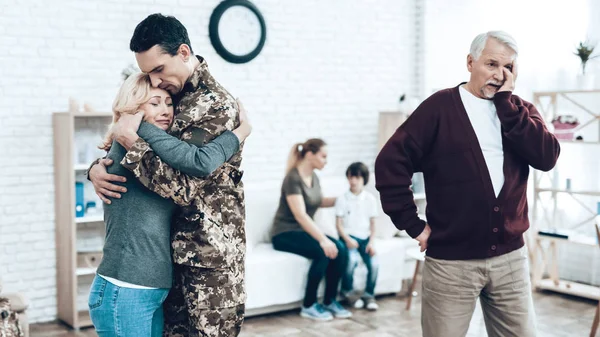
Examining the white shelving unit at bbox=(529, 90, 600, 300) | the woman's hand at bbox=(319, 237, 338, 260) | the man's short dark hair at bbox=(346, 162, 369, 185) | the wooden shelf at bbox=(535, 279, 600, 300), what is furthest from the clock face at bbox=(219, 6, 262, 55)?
the wooden shelf at bbox=(535, 279, 600, 300)

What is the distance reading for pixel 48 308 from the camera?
4773 mm

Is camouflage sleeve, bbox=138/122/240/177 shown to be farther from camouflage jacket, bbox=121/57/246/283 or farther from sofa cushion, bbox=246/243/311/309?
sofa cushion, bbox=246/243/311/309

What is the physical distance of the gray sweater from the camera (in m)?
1.91

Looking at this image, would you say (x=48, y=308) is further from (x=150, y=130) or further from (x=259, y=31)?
(x=150, y=130)

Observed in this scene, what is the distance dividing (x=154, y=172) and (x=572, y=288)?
4264 mm

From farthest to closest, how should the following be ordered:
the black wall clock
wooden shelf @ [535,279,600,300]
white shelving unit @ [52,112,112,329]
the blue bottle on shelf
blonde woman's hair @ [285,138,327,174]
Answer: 1. the black wall clock
2. wooden shelf @ [535,279,600,300]
3. blonde woman's hair @ [285,138,327,174]
4. the blue bottle on shelf
5. white shelving unit @ [52,112,112,329]

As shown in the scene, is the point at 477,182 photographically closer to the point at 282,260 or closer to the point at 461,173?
the point at 461,173

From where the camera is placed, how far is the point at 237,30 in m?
5.37

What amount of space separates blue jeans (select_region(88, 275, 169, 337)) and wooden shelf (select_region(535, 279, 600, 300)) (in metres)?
4.02

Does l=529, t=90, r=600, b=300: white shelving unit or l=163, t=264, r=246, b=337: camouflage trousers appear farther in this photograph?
l=529, t=90, r=600, b=300: white shelving unit

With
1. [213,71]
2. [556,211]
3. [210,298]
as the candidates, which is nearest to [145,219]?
[210,298]

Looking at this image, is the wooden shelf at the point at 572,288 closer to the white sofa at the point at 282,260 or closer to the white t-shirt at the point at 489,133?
the white sofa at the point at 282,260

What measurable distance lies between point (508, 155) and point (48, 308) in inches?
141

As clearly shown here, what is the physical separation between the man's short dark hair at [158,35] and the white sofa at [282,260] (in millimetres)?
2781
